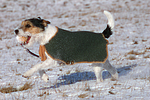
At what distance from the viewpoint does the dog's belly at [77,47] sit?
3.76m

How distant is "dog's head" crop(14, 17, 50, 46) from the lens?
363cm

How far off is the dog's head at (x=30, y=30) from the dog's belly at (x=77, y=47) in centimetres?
27

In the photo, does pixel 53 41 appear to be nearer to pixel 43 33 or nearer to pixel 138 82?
pixel 43 33

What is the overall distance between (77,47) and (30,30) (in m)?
0.88

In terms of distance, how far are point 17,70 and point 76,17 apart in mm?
8677

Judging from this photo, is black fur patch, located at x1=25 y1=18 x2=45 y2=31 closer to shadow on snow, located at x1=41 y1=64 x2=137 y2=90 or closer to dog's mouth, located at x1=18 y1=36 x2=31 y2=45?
dog's mouth, located at x1=18 y1=36 x2=31 y2=45

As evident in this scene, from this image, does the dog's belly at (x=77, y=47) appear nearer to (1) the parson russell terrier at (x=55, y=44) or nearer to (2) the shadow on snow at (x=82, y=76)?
(1) the parson russell terrier at (x=55, y=44)

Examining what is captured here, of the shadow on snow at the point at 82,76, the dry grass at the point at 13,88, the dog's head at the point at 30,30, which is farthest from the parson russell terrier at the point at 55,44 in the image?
the shadow on snow at the point at 82,76

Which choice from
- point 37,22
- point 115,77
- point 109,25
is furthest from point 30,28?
point 115,77

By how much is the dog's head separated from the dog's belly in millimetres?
272

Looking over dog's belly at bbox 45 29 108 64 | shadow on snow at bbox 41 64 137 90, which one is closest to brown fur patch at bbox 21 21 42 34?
dog's belly at bbox 45 29 108 64

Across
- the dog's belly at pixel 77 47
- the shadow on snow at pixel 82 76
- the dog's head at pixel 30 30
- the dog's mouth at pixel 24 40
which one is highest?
the dog's head at pixel 30 30

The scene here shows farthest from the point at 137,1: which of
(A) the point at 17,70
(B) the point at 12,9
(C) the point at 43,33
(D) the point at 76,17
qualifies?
(C) the point at 43,33

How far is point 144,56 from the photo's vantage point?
20.9 feet
